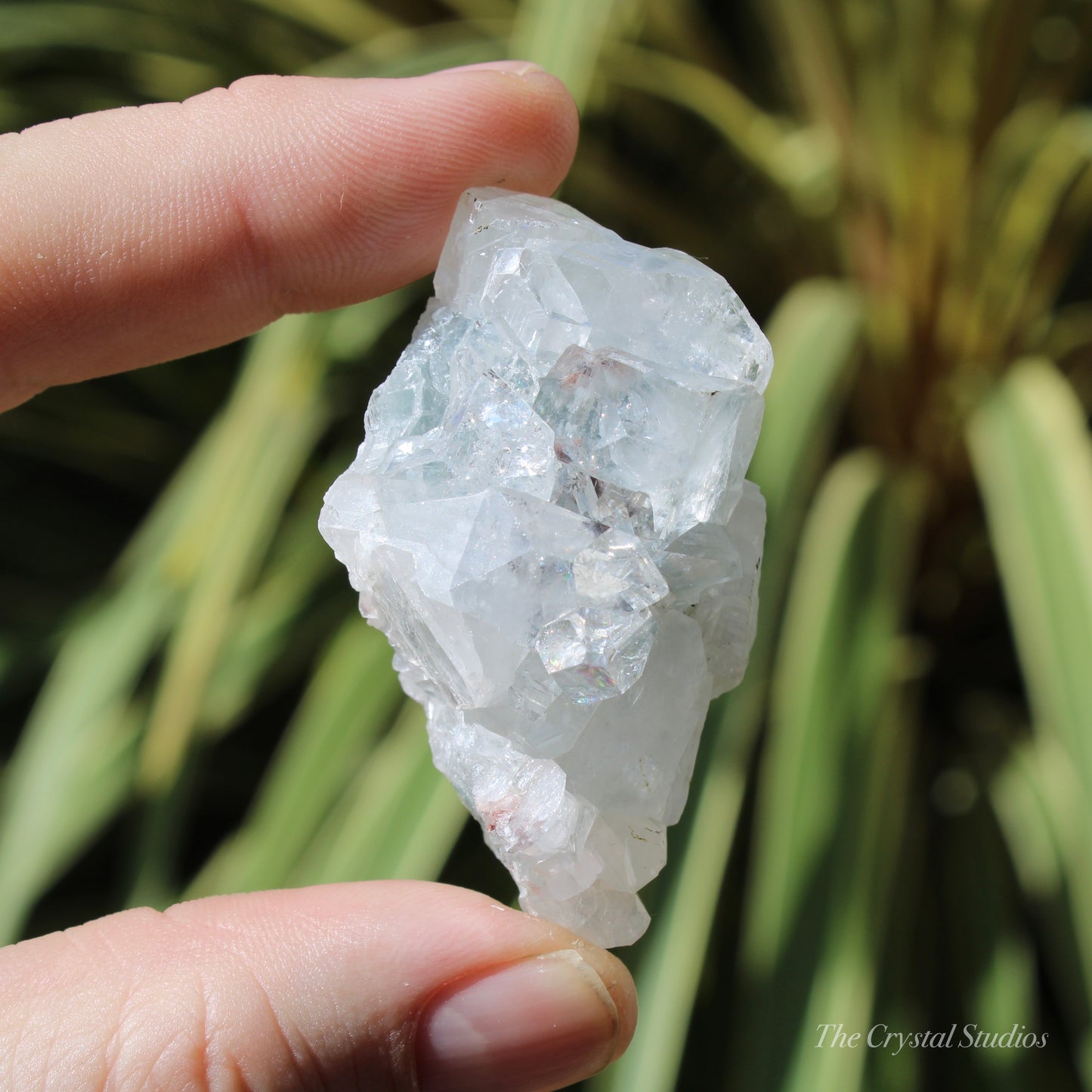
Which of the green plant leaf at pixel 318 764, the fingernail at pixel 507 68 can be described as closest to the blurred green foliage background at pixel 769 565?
the green plant leaf at pixel 318 764

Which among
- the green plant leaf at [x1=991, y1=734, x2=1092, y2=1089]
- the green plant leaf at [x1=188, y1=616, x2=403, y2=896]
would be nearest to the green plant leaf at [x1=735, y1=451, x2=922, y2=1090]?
the green plant leaf at [x1=991, y1=734, x2=1092, y2=1089]

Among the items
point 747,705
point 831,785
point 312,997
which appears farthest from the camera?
point 747,705

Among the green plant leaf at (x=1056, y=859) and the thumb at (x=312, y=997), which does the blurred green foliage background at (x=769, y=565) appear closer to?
the green plant leaf at (x=1056, y=859)

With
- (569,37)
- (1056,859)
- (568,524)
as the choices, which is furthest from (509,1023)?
(569,37)

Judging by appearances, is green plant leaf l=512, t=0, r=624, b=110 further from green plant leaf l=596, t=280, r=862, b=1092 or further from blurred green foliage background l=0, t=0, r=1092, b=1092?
green plant leaf l=596, t=280, r=862, b=1092

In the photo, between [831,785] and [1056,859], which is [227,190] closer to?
[831,785]

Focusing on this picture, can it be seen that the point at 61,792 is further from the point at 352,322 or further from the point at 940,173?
the point at 940,173
